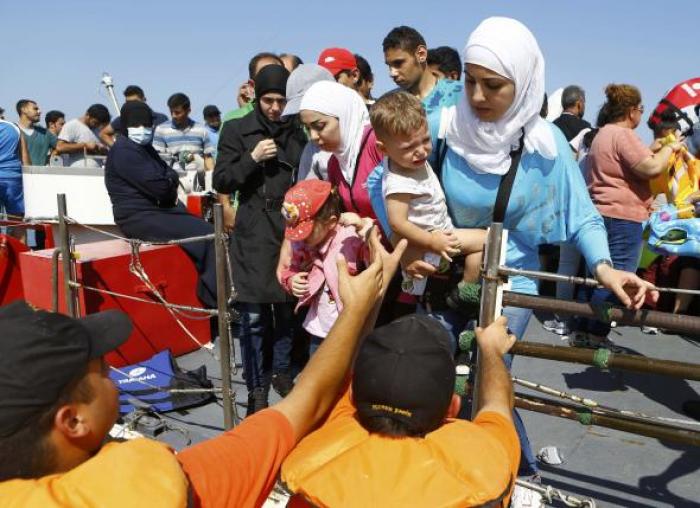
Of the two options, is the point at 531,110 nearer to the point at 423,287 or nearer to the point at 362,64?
the point at 423,287

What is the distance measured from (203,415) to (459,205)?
2607 mm

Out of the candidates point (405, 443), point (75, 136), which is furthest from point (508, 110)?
point (75, 136)

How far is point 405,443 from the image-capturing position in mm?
1546

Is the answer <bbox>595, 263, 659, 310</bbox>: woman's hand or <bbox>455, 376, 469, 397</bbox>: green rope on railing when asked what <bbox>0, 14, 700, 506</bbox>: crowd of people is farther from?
<bbox>455, 376, 469, 397</bbox>: green rope on railing

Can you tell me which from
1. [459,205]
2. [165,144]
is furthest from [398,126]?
[165,144]

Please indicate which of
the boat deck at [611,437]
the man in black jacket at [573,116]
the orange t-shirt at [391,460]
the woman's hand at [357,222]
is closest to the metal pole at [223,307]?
the boat deck at [611,437]

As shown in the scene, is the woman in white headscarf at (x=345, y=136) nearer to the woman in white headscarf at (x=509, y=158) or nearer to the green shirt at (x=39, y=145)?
the woman in white headscarf at (x=509, y=158)

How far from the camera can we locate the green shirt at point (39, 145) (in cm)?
1066

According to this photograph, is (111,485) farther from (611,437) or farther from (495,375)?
(611,437)

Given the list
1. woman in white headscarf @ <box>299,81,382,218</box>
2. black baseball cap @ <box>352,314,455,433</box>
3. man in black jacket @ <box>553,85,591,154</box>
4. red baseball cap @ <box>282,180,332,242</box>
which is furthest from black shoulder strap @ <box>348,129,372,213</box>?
man in black jacket @ <box>553,85,591,154</box>

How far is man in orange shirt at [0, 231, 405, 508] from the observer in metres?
1.23

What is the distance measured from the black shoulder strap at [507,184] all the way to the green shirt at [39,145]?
10.1 metres

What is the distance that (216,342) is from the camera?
223 inches

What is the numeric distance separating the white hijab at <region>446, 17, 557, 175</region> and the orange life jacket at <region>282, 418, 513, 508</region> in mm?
1088
